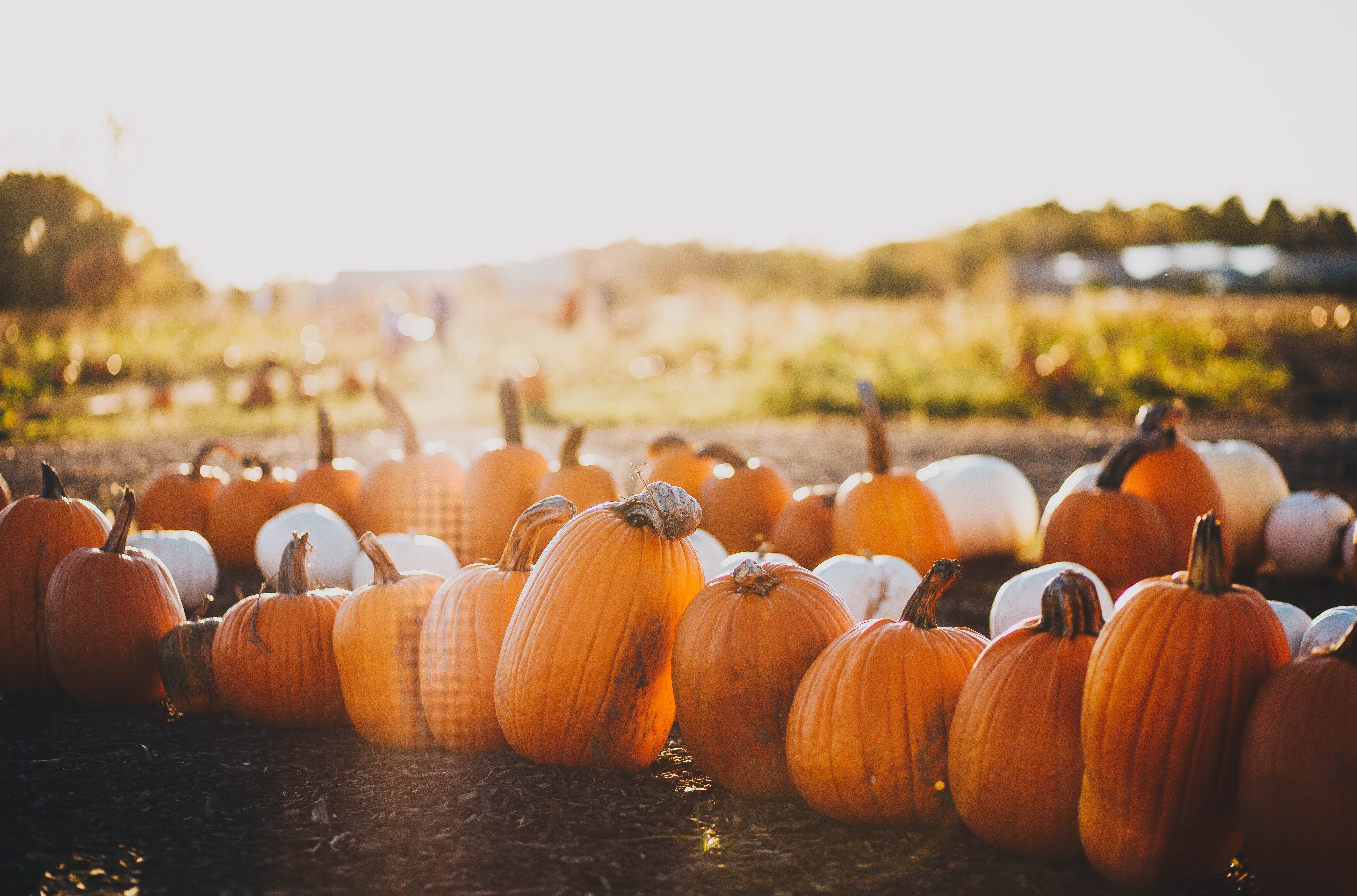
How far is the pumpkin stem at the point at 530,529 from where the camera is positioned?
342 cm

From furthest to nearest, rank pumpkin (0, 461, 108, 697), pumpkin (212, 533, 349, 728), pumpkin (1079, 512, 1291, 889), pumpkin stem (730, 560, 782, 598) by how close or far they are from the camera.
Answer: pumpkin (0, 461, 108, 697) → pumpkin (212, 533, 349, 728) → pumpkin stem (730, 560, 782, 598) → pumpkin (1079, 512, 1291, 889)

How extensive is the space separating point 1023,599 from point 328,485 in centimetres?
397

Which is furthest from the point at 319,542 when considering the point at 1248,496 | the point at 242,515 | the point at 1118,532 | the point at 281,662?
the point at 1248,496

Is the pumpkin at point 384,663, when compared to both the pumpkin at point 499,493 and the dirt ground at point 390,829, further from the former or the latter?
the pumpkin at point 499,493

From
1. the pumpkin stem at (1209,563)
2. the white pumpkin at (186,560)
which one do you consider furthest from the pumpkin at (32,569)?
the pumpkin stem at (1209,563)

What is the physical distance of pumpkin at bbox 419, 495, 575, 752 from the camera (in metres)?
3.28

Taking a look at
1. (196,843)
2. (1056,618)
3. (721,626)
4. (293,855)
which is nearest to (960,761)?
(1056,618)

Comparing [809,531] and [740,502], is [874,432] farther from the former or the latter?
[740,502]

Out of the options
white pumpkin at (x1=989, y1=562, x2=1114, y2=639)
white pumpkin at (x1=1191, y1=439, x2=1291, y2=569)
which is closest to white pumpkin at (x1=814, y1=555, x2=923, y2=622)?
white pumpkin at (x1=989, y1=562, x2=1114, y2=639)

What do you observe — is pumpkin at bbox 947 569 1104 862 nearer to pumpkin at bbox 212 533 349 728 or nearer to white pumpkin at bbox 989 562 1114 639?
white pumpkin at bbox 989 562 1114 639

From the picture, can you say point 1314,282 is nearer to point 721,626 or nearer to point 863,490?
point 863,490

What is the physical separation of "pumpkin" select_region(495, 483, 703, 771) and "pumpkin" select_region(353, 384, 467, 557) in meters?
2.54

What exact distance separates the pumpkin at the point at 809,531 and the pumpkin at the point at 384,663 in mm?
2272

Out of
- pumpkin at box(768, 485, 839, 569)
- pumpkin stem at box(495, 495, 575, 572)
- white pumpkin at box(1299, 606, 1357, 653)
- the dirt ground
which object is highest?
pumpkin stem at box(495, 495, 575, 572)
